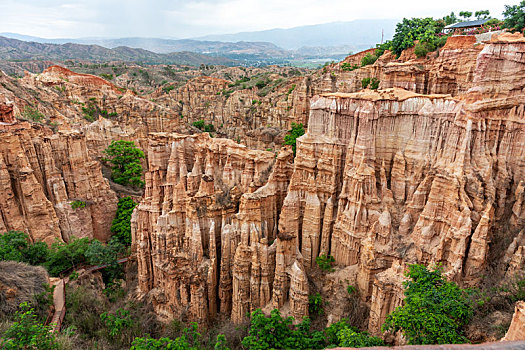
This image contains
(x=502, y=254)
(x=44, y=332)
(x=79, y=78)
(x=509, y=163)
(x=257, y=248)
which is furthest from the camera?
(x=79, y=78)

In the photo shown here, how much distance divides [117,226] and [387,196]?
22.6m

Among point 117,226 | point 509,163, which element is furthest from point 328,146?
point 117,226

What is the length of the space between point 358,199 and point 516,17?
22300mm

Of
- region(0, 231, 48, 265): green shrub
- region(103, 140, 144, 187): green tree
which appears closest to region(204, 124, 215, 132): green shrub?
region(103, 140, 144, 187): green tree

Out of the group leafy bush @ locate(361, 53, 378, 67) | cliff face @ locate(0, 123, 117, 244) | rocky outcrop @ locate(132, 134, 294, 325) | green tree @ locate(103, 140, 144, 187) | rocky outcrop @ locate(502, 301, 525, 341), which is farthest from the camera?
leafy bush @ locate(361, 53, 378, 67)

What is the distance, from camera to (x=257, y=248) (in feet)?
57.9

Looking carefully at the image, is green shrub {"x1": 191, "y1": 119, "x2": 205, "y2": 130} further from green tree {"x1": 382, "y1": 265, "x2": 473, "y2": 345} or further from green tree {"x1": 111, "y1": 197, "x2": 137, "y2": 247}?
green tree {"x1": 382, "y1": 265, "x2": 473, "y2": 345}

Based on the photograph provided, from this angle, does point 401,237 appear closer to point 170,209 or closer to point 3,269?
point 170,209

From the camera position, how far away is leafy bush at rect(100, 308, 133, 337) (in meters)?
17.9

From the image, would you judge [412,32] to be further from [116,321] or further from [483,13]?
[116,321]

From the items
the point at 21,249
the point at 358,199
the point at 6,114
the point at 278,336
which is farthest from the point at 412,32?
the point at 21,249

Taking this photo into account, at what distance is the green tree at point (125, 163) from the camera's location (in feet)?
110

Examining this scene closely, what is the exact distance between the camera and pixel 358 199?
16344 millimetres

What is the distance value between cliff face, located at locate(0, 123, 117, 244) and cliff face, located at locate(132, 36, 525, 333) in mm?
7546
